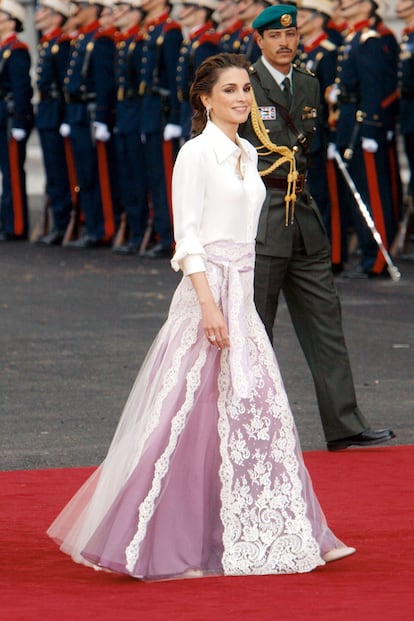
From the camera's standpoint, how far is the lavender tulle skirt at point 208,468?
5445 mm

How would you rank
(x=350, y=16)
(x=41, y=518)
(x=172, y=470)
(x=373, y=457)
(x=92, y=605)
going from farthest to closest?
(x=350, y=16) → (x=373, y=457) → (x=41, y=518) → (x=172, y=470) → (x=92, y=605)

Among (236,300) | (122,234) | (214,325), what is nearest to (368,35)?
(122,234)

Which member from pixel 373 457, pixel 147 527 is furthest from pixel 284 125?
pixel 147 527

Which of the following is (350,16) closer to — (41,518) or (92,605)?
(41,518)

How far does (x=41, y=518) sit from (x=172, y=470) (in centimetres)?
108

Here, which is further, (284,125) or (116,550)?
(284,125)

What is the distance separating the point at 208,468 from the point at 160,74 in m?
10.5

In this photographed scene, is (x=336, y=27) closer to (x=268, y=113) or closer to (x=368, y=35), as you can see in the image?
(x=368, y=35)

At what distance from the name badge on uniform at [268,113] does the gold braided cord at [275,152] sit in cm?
2

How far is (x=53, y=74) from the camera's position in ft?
57.1

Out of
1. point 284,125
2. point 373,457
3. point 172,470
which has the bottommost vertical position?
point 373,457

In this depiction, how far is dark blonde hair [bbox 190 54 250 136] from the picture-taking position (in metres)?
5.68

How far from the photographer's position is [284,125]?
24.8ft

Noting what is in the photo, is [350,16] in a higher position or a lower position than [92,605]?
higher
